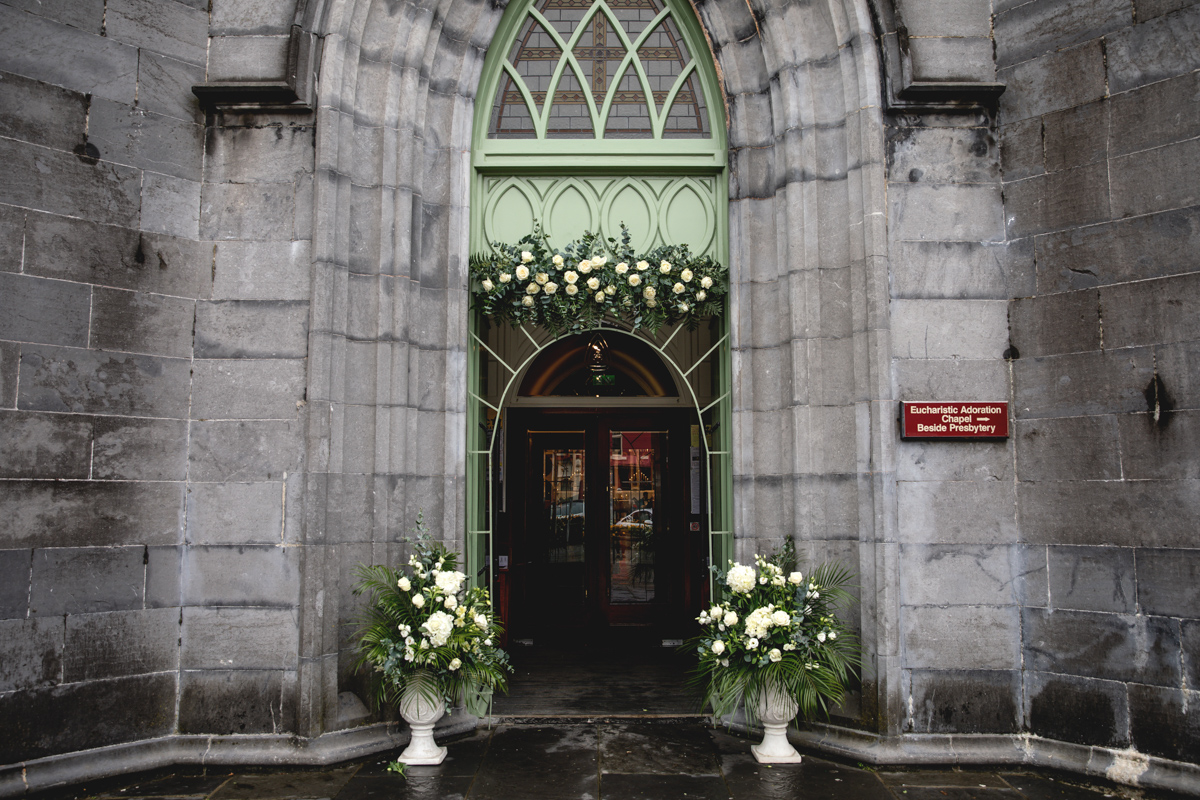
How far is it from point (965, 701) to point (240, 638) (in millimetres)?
4826

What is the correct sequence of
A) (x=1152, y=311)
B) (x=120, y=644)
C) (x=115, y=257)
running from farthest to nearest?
(x=115, y=257) → (x=120, y=644) → (x=1152, y=311)

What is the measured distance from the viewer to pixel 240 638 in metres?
5.09

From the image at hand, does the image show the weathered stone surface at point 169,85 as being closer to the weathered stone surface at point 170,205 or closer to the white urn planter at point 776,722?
the weathered stone surface at point 170,205

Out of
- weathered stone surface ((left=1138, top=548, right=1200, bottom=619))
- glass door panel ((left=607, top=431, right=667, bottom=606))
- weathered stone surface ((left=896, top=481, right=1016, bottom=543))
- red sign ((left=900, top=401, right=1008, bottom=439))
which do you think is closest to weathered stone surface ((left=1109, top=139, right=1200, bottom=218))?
red sign ((left=900, top=401, right=1008, bottom=439))

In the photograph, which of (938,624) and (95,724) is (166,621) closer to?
(95,724)

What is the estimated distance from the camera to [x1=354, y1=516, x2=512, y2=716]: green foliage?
473 centimetres

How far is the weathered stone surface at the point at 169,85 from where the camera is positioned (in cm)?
522

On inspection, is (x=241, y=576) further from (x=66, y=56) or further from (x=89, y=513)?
(x=66, y=56)

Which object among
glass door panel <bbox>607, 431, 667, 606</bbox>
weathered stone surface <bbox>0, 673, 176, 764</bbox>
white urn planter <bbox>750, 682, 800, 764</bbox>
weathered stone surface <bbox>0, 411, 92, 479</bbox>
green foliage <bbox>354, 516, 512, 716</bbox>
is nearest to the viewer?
weathered stone surface <bbox>0, 673, 176, 764</bbox>

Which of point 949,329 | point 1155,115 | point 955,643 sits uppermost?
point 1155,115

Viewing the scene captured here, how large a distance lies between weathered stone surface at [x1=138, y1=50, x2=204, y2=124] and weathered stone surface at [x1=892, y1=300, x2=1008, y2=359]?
202 inches

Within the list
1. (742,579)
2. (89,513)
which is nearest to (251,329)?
(89,513)

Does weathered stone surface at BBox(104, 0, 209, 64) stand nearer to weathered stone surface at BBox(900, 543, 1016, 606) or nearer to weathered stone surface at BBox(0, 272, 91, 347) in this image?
weathered stone surface at BBox(0, 272, 91, 347)

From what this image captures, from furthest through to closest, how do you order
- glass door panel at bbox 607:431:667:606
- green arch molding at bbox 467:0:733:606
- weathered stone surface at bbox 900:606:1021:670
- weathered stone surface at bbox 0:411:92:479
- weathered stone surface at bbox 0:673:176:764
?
glass door panel at bbox 607:431:667:606 → green arch molding at bbox 467:0:733:606 → weathered stone surface at bbox 900:606:1021:670 → weathered stone surface at bbox 0:411:92:479 → weathered stone surface at bbox 0:673:176:764
